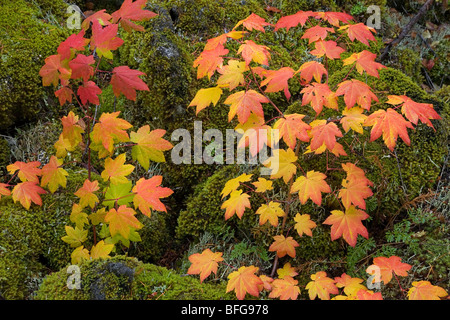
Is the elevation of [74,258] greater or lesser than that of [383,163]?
lesser

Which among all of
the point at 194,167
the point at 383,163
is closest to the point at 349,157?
the point at 383,163

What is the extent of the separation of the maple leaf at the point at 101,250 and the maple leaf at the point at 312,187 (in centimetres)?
134

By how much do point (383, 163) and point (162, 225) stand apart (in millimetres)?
1921

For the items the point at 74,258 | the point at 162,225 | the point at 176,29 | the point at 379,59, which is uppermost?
the point at 176,29

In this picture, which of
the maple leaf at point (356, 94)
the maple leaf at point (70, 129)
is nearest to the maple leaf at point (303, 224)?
the maple leaf at point (356, 94)

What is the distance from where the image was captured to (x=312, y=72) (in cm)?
247

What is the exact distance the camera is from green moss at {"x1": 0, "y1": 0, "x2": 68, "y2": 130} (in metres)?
3.48

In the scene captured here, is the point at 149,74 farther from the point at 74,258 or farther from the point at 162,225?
the point at 74,258

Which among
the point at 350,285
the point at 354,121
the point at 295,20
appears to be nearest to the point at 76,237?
the point at 350,285

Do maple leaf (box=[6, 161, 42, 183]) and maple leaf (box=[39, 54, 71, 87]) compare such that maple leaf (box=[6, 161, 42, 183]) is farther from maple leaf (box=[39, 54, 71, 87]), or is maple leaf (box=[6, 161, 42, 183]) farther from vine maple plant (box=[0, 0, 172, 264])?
maple leaf (box=[39, 54, 71, 87])

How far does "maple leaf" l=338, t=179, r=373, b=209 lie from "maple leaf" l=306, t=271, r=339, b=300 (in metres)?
0.50

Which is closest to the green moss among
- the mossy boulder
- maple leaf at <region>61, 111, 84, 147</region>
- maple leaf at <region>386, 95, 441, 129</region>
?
maple leaf at <region>61, 111, 84, 147</region>

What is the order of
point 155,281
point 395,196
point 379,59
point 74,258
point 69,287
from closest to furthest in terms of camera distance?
point 69,287 → point 155,281 → point 74,258 → point 395,196 → point 379,59

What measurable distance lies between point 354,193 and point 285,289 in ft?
2.63
